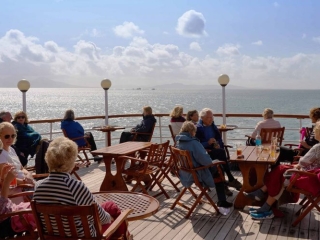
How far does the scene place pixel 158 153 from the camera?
16.0 ft

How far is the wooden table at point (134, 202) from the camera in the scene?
8.63 feet

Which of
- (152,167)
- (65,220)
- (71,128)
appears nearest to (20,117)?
(71,128)

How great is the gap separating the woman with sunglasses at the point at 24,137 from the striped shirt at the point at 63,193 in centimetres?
307

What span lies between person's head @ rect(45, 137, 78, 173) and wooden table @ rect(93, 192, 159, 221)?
57cm

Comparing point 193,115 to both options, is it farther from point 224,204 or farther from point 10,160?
point 10,160

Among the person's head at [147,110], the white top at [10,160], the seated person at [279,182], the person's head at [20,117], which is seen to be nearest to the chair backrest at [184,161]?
the seated person at [279,182]

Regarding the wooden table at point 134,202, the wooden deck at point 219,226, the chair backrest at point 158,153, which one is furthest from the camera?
the chair backrest at point 158,153

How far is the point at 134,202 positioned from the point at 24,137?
2850 mm

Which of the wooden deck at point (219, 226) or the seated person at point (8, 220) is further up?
the seated person at point (8, 220)

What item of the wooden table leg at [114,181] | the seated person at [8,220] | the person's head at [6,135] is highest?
the person's head at [6,135]

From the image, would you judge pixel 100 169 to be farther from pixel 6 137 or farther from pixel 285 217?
pixel 285 217

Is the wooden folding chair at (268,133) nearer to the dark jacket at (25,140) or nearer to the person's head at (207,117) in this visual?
the person's head at (207,117)

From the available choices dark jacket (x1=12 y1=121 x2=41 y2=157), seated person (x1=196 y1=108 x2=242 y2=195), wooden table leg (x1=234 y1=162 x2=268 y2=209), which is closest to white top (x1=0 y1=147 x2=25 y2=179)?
dark jacket (x1=12 y1=121 x2=41 y2=157)

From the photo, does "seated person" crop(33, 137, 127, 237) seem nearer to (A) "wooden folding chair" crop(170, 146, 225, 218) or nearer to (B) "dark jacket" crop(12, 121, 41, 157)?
(A) "wooden folding chair" crop(170, 146, 225, 218)
